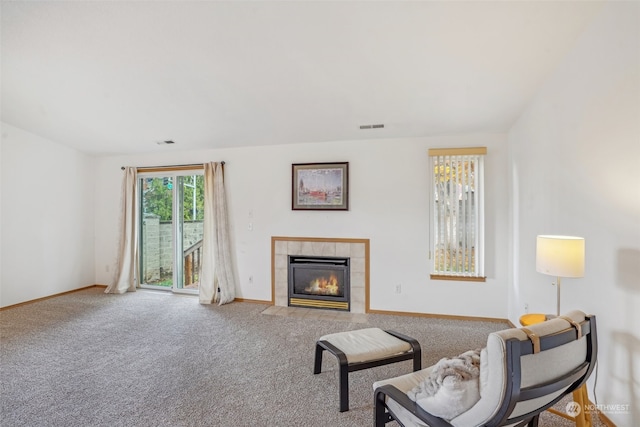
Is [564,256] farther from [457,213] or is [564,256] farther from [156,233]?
[156,233]

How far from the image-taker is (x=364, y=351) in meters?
2.41

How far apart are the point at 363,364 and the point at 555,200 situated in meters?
2.07

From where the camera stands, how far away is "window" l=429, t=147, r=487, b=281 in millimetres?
4078

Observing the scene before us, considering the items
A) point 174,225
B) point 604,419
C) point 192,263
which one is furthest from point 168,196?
point 604,419

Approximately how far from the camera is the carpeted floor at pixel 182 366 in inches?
86.9

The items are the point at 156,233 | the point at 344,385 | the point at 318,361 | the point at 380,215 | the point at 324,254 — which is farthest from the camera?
the point at 156,233

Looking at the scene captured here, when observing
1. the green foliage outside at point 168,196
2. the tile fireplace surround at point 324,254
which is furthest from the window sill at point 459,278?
the green foliage outside at point 168,196

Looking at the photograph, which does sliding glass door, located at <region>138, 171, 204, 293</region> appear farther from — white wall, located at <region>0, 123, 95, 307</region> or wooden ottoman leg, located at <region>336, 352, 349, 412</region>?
wooden ottoman leg, located at <region>336, 352, 349, 412</region>

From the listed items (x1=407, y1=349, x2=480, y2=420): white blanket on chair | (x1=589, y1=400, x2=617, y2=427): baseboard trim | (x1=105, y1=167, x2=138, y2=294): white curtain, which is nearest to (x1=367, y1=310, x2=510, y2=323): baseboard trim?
(x1=589, y1=400, x2=617, y2=427): baseboard trim

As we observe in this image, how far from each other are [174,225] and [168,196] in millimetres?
536

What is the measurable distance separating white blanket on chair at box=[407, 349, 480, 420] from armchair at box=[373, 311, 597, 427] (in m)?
0.03

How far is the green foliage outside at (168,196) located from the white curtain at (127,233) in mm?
209

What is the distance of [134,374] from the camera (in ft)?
9.04

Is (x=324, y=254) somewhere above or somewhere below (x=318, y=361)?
above
